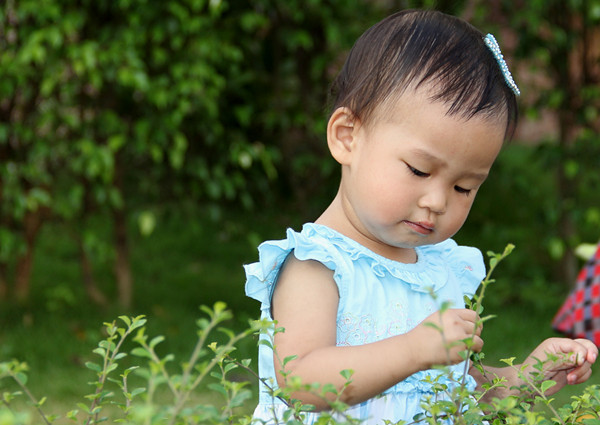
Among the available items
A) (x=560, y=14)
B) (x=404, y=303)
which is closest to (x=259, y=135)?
(x=560, y=14)

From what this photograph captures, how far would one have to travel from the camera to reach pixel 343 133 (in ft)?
6.71

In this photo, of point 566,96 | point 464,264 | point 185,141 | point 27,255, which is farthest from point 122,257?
point 464,264

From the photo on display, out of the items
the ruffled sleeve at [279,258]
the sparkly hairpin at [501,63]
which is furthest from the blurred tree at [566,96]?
the ruffled sleeve at [279,258]

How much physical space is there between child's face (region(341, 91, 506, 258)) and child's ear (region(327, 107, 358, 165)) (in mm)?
51

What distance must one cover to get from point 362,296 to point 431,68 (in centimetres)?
53

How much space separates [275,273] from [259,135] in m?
3.64

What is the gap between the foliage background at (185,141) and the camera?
4.54 metres

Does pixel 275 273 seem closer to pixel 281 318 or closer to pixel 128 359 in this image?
pixel 281 318

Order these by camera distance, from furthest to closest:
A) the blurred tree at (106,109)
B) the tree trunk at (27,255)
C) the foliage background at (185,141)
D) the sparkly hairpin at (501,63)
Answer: the tree trunk at (27,255) → the foliage background at (185,141) → the blurred tree at (106,109) → the sparkly hairpin at (501,63)

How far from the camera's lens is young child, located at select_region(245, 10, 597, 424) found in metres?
1.85

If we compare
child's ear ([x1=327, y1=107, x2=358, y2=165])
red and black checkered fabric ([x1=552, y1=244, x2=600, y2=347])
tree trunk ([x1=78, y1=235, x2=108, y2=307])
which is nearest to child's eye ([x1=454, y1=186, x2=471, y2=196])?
child's ear ([x1=327, y1=107, x2=358, y2=165])

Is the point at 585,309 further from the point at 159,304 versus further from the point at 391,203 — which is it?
the point at 159,304

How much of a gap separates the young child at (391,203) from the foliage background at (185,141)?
2.52 m

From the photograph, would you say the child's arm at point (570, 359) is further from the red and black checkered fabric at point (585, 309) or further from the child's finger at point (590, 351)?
the red and black checkered fabric at point (585, 309)
